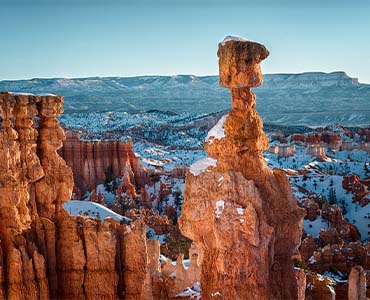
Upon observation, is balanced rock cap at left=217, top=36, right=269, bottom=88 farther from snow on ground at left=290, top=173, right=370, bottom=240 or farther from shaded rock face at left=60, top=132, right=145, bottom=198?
shaded rock face at left=60, top=132, right=145, bottom=198

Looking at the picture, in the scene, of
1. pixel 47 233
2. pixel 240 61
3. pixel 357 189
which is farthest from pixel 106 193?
pixel 240 61

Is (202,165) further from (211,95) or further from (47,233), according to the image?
(211,95)

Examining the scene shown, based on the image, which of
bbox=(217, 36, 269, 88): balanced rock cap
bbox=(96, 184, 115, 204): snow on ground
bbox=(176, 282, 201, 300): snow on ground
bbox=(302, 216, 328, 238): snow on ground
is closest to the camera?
bbox=(217, 36, 269, 88): balanced rock cap

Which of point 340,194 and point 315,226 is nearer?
point 315,226

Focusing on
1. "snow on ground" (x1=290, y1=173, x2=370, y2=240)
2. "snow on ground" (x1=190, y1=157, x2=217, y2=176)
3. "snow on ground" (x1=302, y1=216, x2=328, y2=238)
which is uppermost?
"snow on ground" (x1=190, y1=157, x2=217, y2=176)

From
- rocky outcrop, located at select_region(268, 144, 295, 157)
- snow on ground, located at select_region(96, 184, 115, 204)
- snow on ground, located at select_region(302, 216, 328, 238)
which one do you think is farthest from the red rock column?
rocky outcrop, located at select_region(268, 144, 295, 157)
